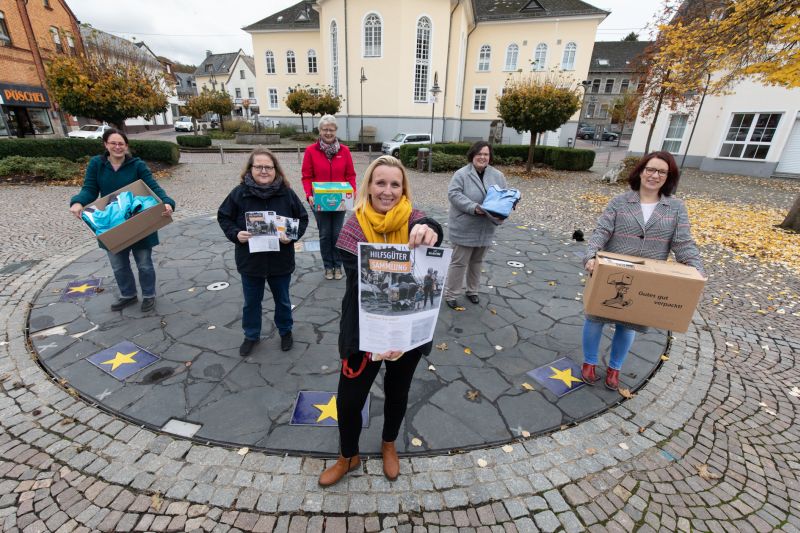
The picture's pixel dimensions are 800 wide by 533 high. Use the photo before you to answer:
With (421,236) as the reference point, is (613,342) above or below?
below

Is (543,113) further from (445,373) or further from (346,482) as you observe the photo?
(346,482)

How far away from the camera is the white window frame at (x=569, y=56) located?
2978 cm

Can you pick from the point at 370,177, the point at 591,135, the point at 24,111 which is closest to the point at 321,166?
the point at 370,177

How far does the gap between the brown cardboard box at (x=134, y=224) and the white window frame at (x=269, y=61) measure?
36.8m

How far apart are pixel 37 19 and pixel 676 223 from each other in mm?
36206

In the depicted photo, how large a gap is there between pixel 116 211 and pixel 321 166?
7.27ft

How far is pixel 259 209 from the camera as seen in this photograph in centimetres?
316

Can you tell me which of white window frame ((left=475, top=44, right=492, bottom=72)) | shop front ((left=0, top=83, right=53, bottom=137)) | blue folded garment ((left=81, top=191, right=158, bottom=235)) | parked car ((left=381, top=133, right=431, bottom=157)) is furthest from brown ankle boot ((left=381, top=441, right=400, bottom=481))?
white window frame ((left=475, top=44, right=492, bottom=72))

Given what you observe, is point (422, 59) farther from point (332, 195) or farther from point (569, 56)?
point (332, 195)

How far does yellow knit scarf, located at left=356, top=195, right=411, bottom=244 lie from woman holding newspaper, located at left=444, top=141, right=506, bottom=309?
2230 mm

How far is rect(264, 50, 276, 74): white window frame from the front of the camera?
3448cm

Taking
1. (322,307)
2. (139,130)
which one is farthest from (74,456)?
(139,130)

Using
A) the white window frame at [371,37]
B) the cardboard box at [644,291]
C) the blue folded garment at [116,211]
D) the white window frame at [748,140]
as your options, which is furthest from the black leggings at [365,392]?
the white window frame at [371,37]

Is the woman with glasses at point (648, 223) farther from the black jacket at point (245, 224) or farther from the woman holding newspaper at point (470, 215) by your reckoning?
the black jacket at point (245, 224)
